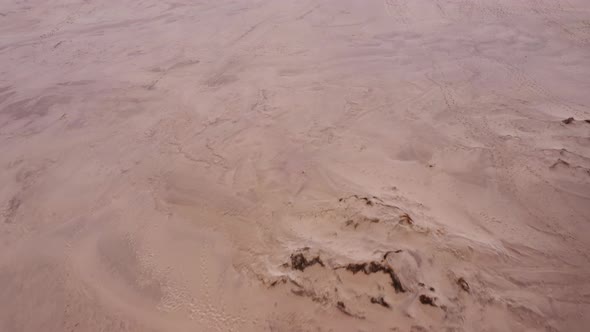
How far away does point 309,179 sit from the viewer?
289cm

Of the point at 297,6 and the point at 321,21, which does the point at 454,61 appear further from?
the point at 297,6

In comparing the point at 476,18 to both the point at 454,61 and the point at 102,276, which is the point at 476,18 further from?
the point at 102,276

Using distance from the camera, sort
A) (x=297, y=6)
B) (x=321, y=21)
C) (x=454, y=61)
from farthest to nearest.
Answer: (x=297, y=6) < (x=321, y=21) < (x=454, y=61)

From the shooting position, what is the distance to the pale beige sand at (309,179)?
2.04 meters

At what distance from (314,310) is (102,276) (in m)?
1.57

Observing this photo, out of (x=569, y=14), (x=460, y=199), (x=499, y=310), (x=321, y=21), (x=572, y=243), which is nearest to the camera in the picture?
(x=499, y=310)

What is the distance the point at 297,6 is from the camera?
622 cm

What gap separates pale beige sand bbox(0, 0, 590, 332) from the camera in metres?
2.04

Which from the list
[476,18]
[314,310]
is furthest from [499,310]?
[476,18]

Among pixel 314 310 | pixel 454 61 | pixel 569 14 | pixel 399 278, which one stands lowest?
pixel 314 310

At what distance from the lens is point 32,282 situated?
2416 millimetres

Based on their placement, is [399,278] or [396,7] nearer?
[399,278]

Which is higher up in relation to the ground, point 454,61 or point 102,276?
point 454,61

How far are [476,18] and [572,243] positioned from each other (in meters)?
4.29
